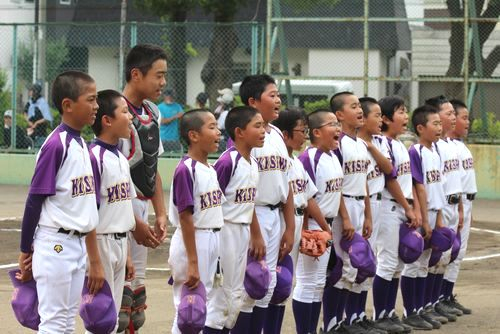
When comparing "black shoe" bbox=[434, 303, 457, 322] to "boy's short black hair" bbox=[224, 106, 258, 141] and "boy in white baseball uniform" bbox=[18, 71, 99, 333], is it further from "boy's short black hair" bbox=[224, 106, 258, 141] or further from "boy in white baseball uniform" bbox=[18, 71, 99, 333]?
"boy in white baseball uniform" bbox=[18, 71, 99, 333]

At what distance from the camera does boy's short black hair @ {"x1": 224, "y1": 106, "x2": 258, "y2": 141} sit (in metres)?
8.12

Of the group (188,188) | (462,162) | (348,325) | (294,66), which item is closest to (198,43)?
(294,66)

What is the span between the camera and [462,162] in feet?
36.3

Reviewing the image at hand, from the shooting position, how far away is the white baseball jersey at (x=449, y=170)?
10.8m

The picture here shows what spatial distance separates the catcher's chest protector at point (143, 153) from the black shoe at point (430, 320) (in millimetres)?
3374

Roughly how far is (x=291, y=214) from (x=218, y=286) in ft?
3.06

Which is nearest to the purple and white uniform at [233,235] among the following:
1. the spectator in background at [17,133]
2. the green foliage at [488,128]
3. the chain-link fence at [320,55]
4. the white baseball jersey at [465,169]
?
the white baseball jersey at [465,169]

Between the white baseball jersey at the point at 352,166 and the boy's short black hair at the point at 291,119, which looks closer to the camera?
the boy's short black hair at the point at 291,119

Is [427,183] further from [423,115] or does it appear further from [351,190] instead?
[351,190]

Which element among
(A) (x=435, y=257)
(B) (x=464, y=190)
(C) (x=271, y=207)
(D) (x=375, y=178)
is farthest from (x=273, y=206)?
(B) (x=464, y=190)

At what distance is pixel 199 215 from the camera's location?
758cm

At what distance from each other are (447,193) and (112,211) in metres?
4.54

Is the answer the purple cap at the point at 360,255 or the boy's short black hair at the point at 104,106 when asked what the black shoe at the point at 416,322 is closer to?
the purple cap at the point at 360,255

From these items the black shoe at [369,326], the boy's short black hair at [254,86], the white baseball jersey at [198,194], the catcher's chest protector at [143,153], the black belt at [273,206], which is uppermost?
the boy's short black hair at [254,86]
